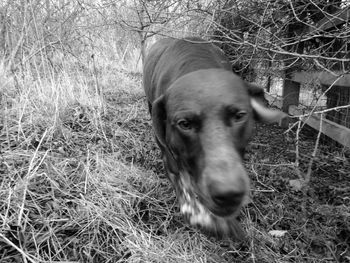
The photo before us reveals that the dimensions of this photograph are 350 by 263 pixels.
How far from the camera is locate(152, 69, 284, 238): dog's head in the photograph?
160cm

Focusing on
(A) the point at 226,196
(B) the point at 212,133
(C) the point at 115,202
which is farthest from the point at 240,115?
(C) the point at 115,202

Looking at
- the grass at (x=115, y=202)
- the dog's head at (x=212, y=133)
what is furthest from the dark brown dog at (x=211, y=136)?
the grass at (x=115, y=202)

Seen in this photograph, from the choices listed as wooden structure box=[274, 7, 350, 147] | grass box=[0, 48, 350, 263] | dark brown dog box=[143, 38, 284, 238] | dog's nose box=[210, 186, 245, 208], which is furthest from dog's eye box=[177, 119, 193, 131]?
wooden structure box=[274, 7, 350, 147]

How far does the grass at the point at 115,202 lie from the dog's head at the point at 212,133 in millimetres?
277

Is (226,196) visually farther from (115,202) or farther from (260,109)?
(115,202)

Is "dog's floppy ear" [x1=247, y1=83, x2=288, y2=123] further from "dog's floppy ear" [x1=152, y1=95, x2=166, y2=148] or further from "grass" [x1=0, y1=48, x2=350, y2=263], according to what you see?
"grass" [x1=0, y1=48, x2=350, y2=263]

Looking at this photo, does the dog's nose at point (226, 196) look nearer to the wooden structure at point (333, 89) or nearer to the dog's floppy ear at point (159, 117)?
the dog's floppy ear at point (159, 117)

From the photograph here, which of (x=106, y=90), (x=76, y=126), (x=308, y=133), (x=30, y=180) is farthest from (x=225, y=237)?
(x=106, y=90)

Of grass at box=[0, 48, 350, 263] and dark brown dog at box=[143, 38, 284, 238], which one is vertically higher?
dark brown dog at box=[143, 38, 284, 238]

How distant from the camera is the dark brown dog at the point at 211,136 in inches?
63.2

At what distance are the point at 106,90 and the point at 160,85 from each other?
350 cm

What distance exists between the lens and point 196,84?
2.01 m

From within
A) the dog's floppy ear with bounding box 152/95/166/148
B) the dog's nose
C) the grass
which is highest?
the dog's floppy ear with bounding box 152/95/166/148

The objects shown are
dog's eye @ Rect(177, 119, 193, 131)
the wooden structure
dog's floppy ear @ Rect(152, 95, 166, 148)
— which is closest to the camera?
dog's eye @ Rect(177, 119, 193, 131)
